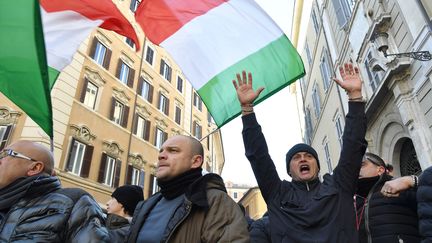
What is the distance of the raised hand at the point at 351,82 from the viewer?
2848mm

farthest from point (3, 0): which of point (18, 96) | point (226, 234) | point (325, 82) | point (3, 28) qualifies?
point (325, 82)

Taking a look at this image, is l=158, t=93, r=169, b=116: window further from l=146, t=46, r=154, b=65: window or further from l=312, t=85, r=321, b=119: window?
l=312, t=85, r=321, b=119: window

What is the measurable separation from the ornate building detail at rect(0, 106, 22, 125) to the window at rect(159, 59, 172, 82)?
916cm

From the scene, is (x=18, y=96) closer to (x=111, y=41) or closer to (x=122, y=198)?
(x=122, y=198)

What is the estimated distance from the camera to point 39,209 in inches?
84.3

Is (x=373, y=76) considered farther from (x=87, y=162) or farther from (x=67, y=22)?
(x=87, y=162)

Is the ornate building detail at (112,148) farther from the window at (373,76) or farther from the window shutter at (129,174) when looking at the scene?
the window at (373,76)

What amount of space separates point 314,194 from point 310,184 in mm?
138

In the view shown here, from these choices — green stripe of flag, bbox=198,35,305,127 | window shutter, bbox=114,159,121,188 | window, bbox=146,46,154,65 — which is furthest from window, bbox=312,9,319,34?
green stripe of flag, bbox=198,35,305,127

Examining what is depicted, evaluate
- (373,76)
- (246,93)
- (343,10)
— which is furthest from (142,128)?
(246,93)

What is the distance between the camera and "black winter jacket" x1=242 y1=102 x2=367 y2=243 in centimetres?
246

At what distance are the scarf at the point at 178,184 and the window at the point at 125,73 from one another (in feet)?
44.9

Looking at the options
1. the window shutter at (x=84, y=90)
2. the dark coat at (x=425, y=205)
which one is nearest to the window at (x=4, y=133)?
the window shutter at (x=84, y=90)

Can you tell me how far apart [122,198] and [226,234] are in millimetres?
2125
